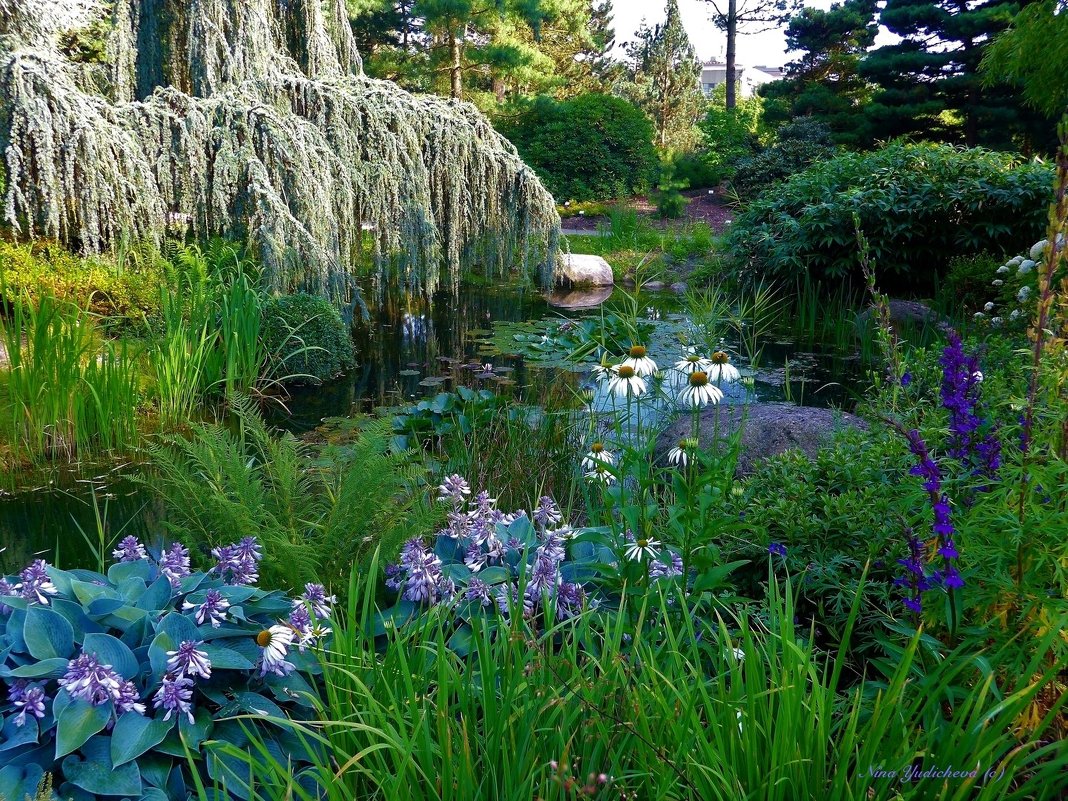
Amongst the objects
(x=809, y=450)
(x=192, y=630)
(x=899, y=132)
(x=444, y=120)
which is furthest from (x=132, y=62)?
(x=899, y=132)

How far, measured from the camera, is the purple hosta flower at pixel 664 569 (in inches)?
87.4

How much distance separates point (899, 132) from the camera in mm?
19219

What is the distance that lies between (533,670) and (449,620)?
18.5 inches

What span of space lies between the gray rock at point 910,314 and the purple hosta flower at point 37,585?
23.2 feet

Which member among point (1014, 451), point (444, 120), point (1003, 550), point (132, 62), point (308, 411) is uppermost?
point (132, 62)

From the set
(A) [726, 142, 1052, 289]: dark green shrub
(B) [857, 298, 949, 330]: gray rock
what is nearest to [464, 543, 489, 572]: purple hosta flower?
(B) [857, 298, 949, 330]: gray rock

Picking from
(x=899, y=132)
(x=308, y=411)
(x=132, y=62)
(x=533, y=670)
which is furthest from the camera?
(x=899, y=132)

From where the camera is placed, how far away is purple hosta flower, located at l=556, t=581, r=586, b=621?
215cm

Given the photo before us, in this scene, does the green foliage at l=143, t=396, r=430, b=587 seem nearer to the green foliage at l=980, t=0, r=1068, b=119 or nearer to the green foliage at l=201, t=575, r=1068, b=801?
the green foliage at l=201, t=575, r=1068, b=801

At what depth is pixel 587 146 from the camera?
2050cm

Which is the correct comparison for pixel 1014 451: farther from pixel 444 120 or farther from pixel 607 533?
pixel 444 120

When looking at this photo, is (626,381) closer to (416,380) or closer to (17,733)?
(17,733)

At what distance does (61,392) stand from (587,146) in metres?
17.5

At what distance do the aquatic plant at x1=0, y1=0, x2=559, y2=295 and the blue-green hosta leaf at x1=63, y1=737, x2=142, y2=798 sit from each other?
469cm
